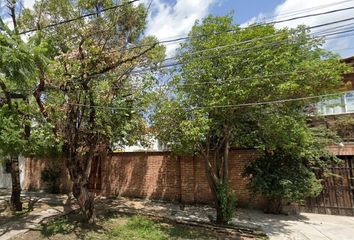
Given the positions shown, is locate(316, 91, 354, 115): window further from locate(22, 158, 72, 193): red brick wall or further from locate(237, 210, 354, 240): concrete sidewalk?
locate(22, 158, 72, 193): red brick wall

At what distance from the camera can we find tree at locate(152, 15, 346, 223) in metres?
7.42

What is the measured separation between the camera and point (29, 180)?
15953mm

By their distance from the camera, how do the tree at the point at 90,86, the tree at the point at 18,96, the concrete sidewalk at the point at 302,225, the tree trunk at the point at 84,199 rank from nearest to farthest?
the tree at the point at 18,96 → the concrete sidewalk at the point at 302,225 → the tree at the point at 90,86 → the tree trunk at the point at 84,199

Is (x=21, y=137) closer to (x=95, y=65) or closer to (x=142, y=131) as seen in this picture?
(x=95, y=65)

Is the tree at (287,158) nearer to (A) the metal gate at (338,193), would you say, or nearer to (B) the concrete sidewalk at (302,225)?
(A) the metal gate at (338,193)

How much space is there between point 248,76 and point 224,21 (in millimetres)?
1934

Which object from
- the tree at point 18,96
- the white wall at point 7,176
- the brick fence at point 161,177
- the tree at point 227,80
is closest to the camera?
the tree at point 18,96

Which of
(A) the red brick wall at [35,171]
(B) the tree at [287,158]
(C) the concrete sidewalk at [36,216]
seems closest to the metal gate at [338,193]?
(B) the tree at [287,158]

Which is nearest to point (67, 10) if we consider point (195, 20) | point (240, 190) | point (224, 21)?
point (195, 20)

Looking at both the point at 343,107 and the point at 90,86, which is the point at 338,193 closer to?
the point at 343,107

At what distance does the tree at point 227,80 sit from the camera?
24.3 feet

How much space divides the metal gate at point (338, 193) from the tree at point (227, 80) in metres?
2.87

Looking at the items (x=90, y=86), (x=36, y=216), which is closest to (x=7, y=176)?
(x=36, y=216)

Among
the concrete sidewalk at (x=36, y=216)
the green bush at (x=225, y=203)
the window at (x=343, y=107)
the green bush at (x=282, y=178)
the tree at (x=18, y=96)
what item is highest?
the window at (x=343, y=107)
